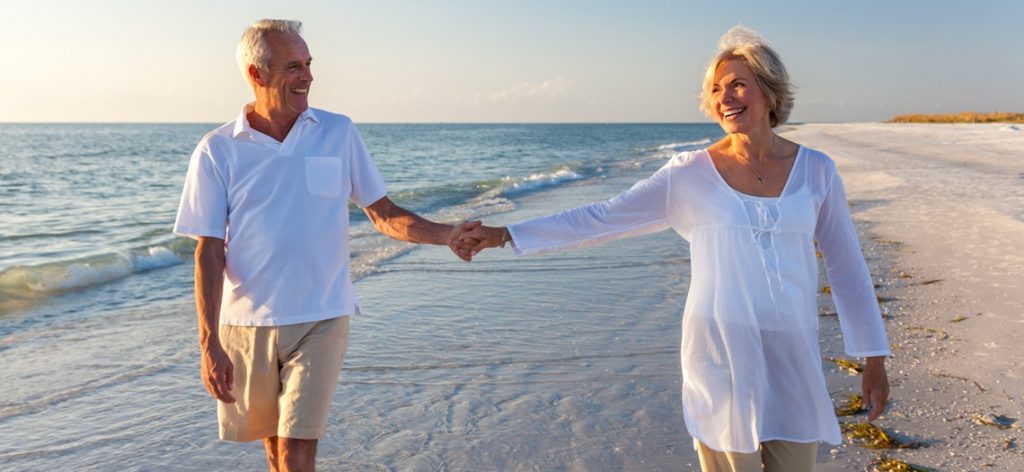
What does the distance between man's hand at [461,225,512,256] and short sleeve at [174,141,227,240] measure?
1023mm

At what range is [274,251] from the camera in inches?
126

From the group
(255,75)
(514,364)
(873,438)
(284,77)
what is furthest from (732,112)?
(514,364)

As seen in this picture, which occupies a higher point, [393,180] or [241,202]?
[241,202]

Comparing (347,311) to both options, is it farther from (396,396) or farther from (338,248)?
(396,396)

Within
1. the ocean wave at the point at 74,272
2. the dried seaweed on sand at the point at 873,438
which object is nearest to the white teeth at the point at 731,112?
the dried seaweed on sand at the point at 873,438

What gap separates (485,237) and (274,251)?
3.07ft

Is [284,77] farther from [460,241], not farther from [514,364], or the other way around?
[514,364]

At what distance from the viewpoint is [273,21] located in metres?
3.36

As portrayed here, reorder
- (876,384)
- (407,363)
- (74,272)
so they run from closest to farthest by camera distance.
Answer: (876,384) < (407,363) < (74,272)

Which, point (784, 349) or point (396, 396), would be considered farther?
point (396, 396)

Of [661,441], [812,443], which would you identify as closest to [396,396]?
[661,441]

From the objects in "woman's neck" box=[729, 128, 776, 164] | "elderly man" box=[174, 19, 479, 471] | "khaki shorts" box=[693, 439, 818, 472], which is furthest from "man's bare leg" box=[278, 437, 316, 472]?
"woman's neck" box=[729, 128, 776, 164]

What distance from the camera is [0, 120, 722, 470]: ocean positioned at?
4734mm

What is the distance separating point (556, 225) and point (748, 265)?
0.76 m
